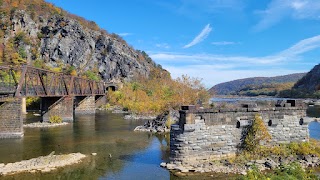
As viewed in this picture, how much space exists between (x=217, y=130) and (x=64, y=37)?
110 meters

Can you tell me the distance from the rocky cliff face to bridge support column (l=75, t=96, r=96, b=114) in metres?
46.0

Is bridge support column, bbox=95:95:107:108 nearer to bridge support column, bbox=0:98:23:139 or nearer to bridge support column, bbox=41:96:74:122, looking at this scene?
bridge support column, bbox=41:96:74:122

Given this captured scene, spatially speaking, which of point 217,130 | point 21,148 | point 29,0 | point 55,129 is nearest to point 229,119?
point 217,130

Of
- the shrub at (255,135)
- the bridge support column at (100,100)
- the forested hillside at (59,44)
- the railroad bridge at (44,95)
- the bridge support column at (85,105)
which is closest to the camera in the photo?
the shrub at (255,135)

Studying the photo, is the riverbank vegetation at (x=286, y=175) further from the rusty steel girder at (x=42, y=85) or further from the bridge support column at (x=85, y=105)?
the bridge support column at (x=85, y=105)

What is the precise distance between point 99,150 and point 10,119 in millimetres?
13988

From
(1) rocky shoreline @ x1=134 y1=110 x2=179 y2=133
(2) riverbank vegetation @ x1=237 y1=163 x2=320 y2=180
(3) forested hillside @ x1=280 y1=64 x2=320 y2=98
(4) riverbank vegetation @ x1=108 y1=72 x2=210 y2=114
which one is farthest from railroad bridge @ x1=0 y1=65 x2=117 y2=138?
(3) forested hillside @ x1=280 y1=64 x2=320 y2=98

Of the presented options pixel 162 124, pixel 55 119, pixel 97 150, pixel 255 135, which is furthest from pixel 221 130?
pixel 55 119

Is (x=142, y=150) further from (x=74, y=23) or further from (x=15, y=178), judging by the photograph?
(x=74, y=23)

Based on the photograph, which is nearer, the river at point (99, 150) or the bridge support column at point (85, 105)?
the river at point (99, 150)

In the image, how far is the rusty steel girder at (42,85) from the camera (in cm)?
4016

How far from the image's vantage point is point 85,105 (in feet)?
241

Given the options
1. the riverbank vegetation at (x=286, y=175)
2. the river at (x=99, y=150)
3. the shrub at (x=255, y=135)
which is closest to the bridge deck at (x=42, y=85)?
the river at (x=99, y=150)

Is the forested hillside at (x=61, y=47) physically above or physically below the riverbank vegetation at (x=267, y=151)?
above
